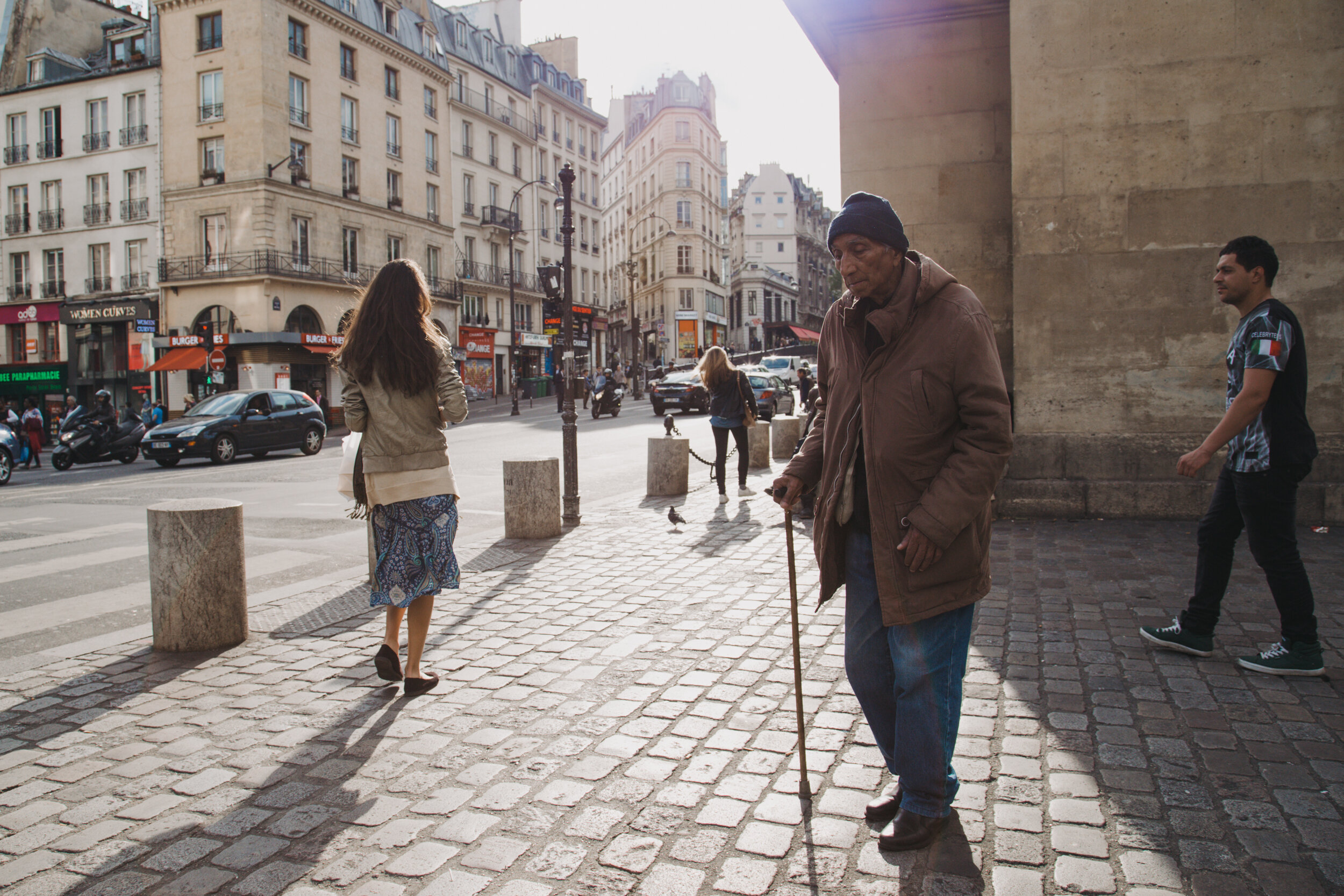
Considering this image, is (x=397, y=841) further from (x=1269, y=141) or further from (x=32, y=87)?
(x=32, y=87)

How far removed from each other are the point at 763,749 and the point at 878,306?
5.78 ft

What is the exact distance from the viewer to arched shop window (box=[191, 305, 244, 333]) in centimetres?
3566

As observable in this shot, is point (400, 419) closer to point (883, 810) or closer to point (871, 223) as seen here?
point (871, 223)

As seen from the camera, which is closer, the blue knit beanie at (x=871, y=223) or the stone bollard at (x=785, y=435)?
the blue knit beanie at (x=871, y=223)

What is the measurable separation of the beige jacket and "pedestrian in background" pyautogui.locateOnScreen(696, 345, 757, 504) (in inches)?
255

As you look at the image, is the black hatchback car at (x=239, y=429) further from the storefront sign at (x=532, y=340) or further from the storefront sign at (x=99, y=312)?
the storefront sign at (x=532, y=340)

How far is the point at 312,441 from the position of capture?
21312 millimetres

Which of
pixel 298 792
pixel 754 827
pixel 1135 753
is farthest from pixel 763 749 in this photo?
pixel 298 792

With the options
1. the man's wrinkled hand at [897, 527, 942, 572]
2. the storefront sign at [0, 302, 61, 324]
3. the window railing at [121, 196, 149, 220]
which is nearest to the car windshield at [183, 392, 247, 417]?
the man's wrinkled hand at [897, 527, 942, 572]

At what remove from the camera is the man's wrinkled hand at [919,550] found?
8.16ft

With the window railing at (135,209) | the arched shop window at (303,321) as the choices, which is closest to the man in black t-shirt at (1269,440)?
the arched shop window at (303,321)

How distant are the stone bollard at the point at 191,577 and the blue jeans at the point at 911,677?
361 cm

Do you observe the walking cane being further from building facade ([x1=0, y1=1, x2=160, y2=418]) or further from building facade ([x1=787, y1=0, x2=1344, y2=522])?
building facade ([x1=0, y1=1, x2=160, y2=418])

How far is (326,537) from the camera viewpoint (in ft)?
28.7
